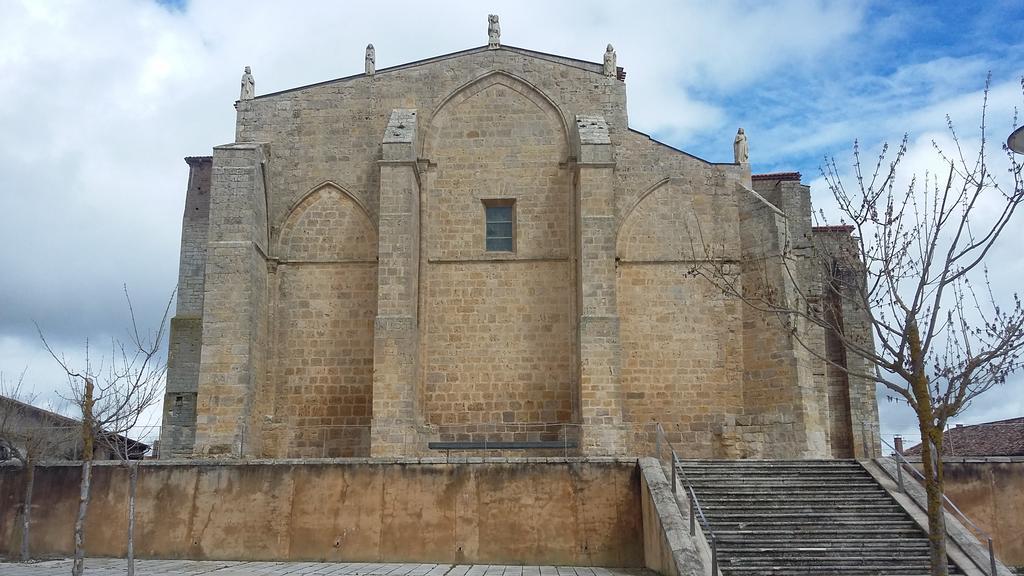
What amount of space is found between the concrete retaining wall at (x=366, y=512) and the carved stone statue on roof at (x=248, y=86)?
9642 millimetres

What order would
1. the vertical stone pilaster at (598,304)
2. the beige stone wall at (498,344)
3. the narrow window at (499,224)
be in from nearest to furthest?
the vertical stone pilaster at (598,304) < the beige stone wall at (498,344) < the narrow window at (499,224)

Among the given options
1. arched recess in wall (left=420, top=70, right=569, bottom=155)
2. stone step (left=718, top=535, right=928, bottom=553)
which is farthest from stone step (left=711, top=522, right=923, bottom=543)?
arched recess in wall (left=420, top=70, right=569, bottom=155)

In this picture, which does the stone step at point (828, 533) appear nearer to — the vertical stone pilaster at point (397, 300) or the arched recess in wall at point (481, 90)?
the vertical stone pilaster at point (397, 300)

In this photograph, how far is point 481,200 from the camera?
63.7ft

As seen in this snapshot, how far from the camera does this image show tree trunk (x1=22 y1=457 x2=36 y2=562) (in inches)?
501

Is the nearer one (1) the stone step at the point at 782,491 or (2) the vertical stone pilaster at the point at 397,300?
(1) the stone step at the point at 782,491

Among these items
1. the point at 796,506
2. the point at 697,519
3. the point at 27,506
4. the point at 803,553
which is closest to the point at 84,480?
the point at 27,506

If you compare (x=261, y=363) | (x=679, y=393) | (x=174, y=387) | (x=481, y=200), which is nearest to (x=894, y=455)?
(x=679, y=393)

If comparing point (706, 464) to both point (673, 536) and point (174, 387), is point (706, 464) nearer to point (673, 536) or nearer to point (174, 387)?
point (673, 536)

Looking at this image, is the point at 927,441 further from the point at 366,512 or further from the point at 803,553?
the point at 366,512

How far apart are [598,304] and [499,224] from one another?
11.3 ft

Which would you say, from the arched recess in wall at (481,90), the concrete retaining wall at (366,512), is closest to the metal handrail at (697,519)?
the concrete retaining wall at (366,512)

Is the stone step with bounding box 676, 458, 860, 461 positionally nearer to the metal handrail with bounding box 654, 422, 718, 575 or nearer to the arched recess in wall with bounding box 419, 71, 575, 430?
the metal handrail with bounding box 654, 422, 718, 575

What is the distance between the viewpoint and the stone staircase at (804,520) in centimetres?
1059
